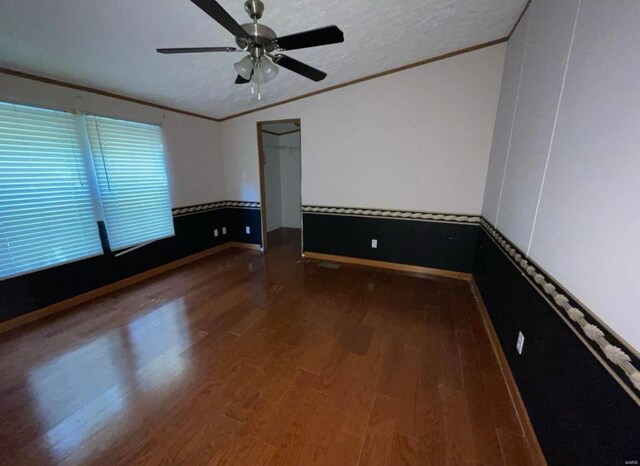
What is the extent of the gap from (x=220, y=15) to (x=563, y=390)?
2.26 meters

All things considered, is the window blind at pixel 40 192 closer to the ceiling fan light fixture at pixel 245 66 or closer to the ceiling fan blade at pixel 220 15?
the ceiling fan light fixture at pixel 245 66

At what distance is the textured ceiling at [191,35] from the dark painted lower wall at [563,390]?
2.14 metres

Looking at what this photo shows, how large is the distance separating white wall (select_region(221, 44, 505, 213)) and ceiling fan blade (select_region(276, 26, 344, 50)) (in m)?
1.83

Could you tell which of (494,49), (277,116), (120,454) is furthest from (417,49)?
(120,454)

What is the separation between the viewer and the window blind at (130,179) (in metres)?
2.68

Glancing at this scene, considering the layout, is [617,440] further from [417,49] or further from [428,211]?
[417,49]

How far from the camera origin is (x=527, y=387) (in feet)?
4.46

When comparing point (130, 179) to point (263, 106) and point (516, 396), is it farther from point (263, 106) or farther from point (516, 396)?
point (516, 396)

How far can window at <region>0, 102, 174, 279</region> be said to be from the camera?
208 cm

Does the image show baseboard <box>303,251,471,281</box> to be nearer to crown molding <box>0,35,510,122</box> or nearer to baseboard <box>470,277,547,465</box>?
baseboard <box>470,277,547,465</box>

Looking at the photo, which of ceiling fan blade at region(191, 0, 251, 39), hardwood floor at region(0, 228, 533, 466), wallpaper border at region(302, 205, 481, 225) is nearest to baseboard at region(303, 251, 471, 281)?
hardwood floor at region(0, 228, 533, 466)

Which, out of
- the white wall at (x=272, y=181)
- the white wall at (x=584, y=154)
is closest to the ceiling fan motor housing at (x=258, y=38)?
the white wall at (x=584, y=154)

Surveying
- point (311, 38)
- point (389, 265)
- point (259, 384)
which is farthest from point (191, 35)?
point (389, 265)

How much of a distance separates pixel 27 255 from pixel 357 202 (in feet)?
11.5
